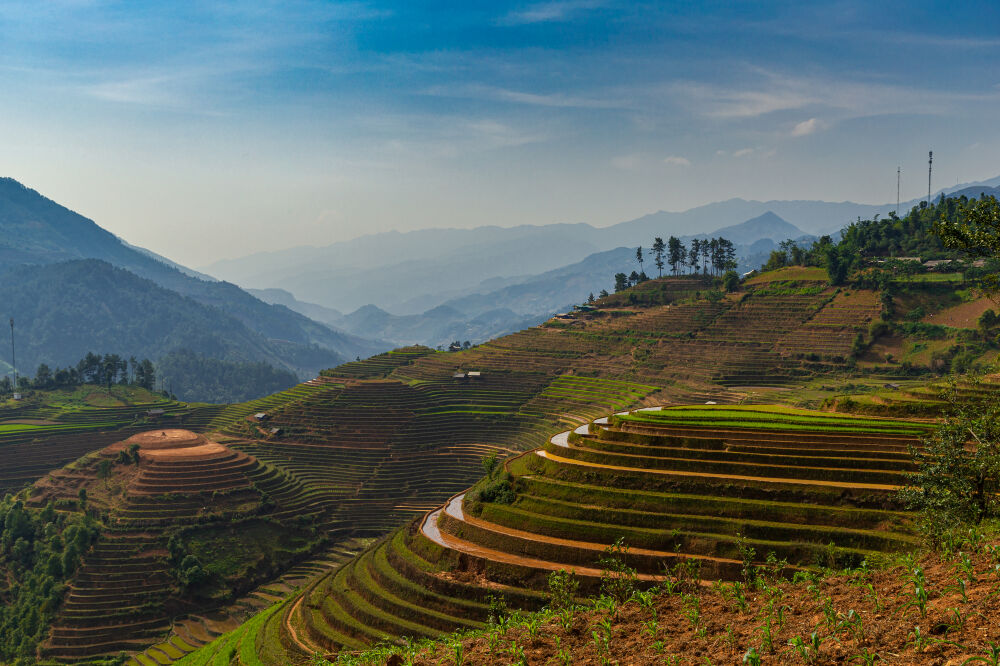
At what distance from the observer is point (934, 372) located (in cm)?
6781

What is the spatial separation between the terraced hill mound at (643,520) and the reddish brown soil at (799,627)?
8809mm

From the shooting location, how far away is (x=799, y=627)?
12328 mm

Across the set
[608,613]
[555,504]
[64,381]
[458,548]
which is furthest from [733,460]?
[64,381]

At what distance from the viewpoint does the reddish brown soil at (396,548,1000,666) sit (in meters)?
10.3

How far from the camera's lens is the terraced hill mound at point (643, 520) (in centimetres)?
2595

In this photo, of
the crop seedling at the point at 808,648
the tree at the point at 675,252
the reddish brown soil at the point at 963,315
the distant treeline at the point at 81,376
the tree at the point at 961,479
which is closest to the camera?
the crop seedling at the point at 808,648

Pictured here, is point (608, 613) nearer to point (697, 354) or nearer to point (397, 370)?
point (697, 354)

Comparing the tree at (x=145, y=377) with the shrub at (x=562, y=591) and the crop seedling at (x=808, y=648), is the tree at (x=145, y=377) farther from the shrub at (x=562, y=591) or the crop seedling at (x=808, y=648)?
the crop seedling at (x=808, y=648)

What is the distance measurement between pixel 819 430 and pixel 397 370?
73.4 m

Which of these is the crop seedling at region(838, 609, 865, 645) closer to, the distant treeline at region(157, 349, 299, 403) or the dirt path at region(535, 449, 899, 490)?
the dirt path at region(535, 449, 899, 490)

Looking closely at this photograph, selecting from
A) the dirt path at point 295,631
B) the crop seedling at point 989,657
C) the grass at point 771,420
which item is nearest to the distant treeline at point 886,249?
the grass at point 771,420

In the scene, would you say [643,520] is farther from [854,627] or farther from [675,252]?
[675,252]

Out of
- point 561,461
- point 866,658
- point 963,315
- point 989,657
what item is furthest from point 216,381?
point 989,657

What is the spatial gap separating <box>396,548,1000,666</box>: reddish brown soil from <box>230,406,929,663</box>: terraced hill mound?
8809mm
